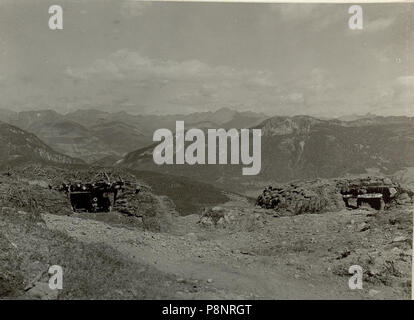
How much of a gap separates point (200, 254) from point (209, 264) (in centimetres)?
50

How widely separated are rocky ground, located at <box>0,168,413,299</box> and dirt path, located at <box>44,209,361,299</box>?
0.02m

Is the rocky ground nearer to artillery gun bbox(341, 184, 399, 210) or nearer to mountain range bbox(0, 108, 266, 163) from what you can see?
artillery gun bbox(341, 184, 399, 210)

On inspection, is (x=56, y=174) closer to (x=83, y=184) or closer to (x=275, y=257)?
(x=83, y=184)

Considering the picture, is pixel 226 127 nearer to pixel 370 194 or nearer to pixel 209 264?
pixel 209 264

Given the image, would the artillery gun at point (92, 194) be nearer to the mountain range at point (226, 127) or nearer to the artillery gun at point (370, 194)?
the mountain range at point (226, 127)

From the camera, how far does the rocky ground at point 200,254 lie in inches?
315

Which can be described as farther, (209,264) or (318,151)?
(318,151)

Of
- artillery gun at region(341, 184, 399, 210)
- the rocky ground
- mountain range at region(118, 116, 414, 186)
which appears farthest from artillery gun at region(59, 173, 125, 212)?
artillery gun at region(341, 184, 399, 210)

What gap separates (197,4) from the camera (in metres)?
9.86

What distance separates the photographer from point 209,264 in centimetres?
928

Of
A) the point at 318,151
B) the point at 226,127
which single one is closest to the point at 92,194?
the point at 226,127
